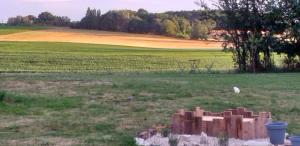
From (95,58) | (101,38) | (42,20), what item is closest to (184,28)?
(101,38)

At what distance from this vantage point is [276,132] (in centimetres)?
755

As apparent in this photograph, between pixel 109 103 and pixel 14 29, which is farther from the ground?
pixel 14 29

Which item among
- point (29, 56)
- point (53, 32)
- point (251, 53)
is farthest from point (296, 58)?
point (53, 32)

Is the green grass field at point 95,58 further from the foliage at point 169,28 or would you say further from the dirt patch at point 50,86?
the dirt patch at point 50,86

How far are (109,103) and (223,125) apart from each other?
3936 millimetres

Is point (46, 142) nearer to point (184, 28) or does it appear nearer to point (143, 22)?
point (184, 28)

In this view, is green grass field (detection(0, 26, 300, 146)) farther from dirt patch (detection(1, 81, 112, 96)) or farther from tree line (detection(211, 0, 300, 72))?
tree line (detection(211, 0, 300, 72))

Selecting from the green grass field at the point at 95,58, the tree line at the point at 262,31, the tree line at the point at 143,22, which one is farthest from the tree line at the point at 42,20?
the tree line at the point at 262,31

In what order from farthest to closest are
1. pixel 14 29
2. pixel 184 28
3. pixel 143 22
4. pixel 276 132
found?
pixel 14 29, pixel 143 22, pixel 184 28, pixel 276 132

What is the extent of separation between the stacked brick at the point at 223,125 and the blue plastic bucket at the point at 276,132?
1.37ft

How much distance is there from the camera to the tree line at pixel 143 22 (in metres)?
35.1

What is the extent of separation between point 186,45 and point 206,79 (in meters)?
19.6

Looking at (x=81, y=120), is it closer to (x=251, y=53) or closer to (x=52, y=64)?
(x=251, y=53)

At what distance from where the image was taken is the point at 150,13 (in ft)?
129
